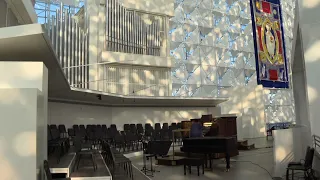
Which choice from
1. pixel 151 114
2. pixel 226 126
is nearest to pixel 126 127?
pixel 151 114

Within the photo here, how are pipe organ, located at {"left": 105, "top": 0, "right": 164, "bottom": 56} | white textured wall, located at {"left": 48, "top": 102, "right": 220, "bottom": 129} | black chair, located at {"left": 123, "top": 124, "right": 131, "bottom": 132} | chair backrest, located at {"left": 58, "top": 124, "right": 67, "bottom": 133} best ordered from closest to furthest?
chair backrest, located at {"left": 58, "top": 124, "right": 67, "bottom": 133} < white textured wall, located at {"left": 48, "top": 102, "right": 220, "bottom": 129} < black chair, located at {"left": 123, "top": 124, "right": 131, "bottom": 132} < pipe organ, located at {"left": 105, "top": 0, "right": 164, "bottom": 56}

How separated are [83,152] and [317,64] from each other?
213 inches

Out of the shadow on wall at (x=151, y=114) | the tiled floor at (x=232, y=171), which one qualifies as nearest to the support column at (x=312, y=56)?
the tiled floor at (x=232, y=171)

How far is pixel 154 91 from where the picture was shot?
58.3 ft

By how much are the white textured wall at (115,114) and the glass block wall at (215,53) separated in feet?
9.25

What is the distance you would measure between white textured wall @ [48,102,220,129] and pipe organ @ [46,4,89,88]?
3.53 ft

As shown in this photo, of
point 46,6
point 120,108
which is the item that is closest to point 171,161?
point 120,108

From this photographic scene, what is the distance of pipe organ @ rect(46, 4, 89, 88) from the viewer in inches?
517

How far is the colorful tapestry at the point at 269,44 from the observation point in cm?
1994

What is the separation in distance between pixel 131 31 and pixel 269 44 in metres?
8.91

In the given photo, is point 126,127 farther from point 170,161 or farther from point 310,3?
point 310,3

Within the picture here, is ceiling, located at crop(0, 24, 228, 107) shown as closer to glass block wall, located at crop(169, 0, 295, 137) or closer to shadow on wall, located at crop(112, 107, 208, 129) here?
shadow on wall, located at crop(112, 107, 208, 129)

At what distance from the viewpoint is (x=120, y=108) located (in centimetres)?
1631

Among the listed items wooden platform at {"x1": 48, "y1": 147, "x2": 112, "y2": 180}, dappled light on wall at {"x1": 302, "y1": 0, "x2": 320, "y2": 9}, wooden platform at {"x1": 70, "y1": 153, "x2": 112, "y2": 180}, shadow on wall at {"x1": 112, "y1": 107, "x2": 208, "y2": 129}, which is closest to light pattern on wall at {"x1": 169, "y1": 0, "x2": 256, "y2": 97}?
shadow on wall at {"x1": 112, "y1": 107, "x2": 208, "y2": 129}
